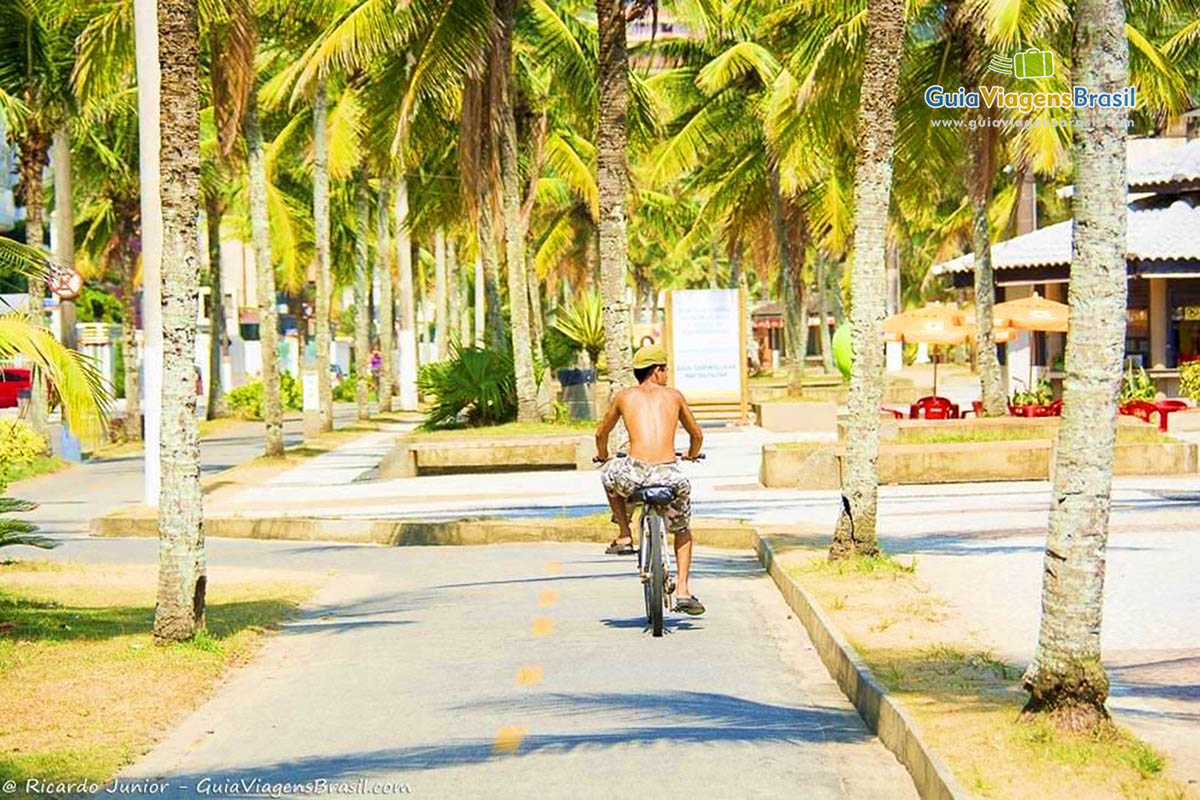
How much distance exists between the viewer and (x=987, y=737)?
8414mm

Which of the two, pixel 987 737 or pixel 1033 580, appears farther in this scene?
pixel 1033 580

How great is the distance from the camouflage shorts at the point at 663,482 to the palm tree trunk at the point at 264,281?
73.7 ft

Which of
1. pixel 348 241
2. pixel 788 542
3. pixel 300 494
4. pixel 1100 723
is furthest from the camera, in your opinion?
pixel 348 241

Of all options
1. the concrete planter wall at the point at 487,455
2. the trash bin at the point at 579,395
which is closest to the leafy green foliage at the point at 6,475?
the concrete planter wall at the point at 487,455

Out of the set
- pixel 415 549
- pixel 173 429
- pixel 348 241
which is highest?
pixel 348 241

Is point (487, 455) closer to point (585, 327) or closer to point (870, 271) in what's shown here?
point (585, 327)

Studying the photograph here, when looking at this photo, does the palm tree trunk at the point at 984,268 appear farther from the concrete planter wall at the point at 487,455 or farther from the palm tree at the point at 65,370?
the palm tree at the point at 65,370

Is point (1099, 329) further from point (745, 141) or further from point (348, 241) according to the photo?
point (348, 241)

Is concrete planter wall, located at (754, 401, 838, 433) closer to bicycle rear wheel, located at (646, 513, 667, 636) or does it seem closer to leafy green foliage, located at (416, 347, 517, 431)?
leafy green foliage, located at (416, 347, 517, 431)

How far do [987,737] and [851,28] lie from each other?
24262 millimetres

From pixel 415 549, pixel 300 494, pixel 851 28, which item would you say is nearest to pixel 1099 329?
pixel 415 549

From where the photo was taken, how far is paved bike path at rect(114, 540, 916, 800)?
867 centimetres

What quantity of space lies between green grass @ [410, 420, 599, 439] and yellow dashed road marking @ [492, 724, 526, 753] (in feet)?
76.1

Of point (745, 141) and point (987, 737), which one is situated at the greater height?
point (745, 141)
